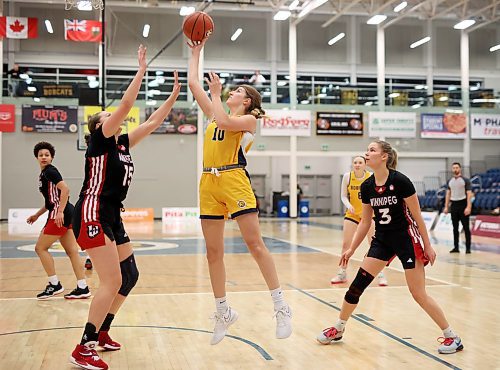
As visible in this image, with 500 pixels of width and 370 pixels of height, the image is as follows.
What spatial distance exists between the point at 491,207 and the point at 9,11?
19.3m

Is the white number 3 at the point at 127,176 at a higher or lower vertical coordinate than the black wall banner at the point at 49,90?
lower

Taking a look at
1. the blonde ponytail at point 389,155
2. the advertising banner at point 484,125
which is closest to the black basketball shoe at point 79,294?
the blonde ponytail at point 389,155

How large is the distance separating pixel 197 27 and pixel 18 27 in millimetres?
16519

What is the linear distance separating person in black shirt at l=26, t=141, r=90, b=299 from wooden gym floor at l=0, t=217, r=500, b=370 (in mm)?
263

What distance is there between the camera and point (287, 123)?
2480cm

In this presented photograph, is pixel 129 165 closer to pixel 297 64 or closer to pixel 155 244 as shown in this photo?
pixel 155 244

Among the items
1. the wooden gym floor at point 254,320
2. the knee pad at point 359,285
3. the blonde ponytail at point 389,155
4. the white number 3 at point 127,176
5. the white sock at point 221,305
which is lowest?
the wooden gym floor at point 254,320

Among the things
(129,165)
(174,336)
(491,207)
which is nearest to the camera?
(129,165)

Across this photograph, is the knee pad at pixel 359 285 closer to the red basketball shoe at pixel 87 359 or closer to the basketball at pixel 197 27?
the red basketball shoe at pixel 87 359

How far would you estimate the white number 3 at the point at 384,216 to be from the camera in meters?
4.46

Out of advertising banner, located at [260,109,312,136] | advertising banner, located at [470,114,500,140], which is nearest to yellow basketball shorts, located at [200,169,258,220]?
advertising banner, located at [260,109,312,136]

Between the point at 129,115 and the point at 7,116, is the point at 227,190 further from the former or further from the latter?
the point at 7,116

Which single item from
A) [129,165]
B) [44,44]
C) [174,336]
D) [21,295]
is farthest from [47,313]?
[44,44]

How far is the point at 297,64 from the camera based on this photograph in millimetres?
28500
